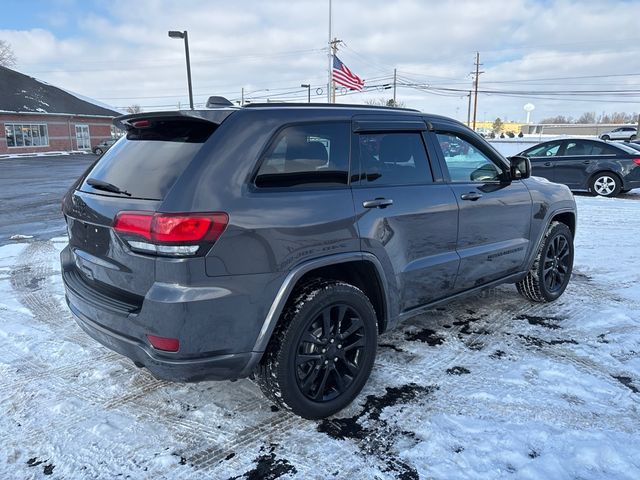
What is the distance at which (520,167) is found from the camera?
13.9 ft

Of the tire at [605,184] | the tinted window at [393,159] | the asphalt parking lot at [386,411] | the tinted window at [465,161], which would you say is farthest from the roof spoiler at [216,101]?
the tire at [605,184]

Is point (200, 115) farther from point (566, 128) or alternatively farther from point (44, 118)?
point (566, 128)

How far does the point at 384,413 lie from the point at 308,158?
1620 mm

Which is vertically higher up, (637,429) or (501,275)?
(501,275)

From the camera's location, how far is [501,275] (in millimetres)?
4188

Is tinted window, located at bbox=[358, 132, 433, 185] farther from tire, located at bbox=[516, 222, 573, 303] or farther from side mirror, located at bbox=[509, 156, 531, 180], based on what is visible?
tire, located at bbox=[516, 222, 573, 303]

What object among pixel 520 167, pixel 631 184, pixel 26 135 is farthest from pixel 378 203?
pixel 26 135

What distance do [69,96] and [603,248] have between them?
156 ft

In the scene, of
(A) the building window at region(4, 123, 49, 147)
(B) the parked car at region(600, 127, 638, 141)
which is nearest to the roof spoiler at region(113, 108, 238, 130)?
(A) the building window at region(4, 123, 49, 147)

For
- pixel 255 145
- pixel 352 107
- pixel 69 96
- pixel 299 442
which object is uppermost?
pixel 69 96

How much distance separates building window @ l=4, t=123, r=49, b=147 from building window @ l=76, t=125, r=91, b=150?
331 centimetres

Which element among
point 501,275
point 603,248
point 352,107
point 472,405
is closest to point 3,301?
point 352,107

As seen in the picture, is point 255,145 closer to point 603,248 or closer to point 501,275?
point 501,275

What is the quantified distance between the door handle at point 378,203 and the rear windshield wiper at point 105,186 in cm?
138
